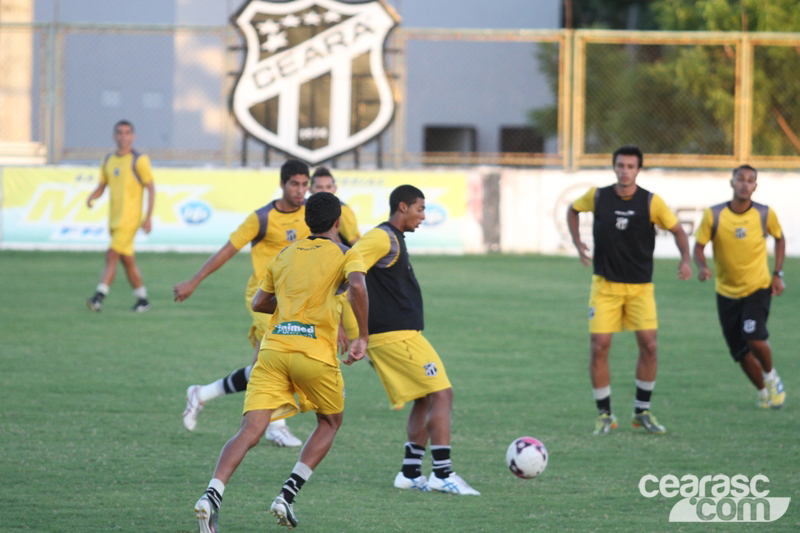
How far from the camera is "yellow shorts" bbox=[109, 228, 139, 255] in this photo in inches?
498

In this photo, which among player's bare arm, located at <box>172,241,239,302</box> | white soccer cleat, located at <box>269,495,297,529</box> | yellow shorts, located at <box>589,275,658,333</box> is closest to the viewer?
white soccer cleat, located at <box>269,495,297,529</box>

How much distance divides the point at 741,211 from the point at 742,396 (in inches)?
60.6

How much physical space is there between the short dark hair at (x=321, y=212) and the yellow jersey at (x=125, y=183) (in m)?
7.91

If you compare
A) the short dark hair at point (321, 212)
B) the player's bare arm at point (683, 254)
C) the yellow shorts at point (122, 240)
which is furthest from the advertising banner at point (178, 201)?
the short dark hair at point (321, 212)

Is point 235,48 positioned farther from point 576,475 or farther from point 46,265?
point 576,475

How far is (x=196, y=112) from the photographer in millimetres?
27703

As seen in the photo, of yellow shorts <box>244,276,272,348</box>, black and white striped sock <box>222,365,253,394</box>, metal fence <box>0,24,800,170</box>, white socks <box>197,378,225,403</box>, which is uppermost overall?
metal fence <box>0,24,800,170</box>

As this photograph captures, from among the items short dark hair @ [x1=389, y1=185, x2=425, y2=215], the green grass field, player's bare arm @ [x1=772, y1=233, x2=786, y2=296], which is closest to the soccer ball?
the green grass field

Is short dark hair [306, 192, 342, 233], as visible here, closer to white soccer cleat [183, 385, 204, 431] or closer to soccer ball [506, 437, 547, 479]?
soccer ball [506, 437, 547, 479]

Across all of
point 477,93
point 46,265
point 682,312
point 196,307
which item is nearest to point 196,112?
point 477,93

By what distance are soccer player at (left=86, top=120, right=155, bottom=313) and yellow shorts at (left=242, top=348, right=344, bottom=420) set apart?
25.5 ft

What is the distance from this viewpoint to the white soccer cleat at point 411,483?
238 inches

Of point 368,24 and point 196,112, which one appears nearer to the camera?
point 368,24

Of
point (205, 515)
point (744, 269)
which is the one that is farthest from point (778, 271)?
point (205, 515)
